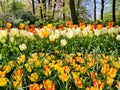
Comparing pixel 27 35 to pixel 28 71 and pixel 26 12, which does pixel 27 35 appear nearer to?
pixel 28 71

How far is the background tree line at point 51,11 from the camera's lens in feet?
62.1

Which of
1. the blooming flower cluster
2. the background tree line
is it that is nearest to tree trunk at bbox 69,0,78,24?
the background tree line

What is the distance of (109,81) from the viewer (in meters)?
2.90

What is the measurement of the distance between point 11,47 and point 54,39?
2.93ft

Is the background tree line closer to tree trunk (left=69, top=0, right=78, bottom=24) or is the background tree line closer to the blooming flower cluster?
tree trunk (left=69, top=0, right=78, bottom=24)

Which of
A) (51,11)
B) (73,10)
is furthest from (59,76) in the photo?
(51,11)

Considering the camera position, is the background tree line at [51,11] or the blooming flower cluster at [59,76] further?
the background tree line at [51,11]

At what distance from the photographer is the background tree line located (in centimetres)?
1894

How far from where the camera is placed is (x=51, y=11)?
34781mm

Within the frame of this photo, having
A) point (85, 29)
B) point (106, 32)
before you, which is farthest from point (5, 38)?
point (106, 32)

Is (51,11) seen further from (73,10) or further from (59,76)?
(59,76)

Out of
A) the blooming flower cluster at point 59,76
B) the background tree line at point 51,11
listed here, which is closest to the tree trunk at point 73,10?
the background tree line at point 51,11

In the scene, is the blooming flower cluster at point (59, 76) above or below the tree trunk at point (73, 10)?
above

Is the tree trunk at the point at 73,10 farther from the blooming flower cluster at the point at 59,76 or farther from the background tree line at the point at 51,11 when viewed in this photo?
the blooming flower cluster at the point at 59,76
